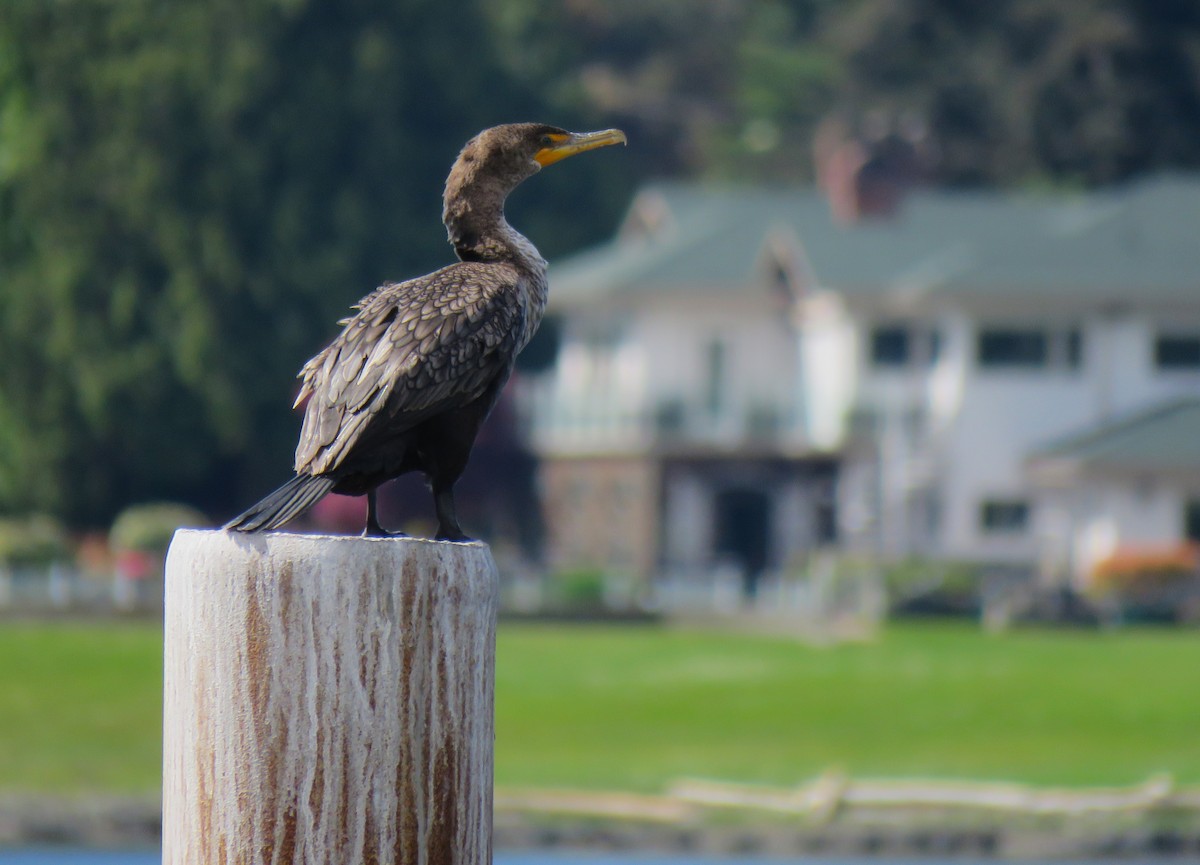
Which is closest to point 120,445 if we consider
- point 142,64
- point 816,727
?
point 142,64

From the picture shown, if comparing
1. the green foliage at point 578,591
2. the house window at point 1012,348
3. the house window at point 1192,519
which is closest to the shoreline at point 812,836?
the green foliage at point 578,591

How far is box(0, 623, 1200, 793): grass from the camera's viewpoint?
27.9 metres

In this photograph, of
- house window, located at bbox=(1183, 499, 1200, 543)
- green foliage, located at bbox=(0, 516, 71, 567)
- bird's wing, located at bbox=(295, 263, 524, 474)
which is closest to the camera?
bird's wing, located at bbox=(295, 263, 524, 474)

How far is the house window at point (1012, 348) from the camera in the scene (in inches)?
1914

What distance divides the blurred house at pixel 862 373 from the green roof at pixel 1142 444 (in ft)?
0.45

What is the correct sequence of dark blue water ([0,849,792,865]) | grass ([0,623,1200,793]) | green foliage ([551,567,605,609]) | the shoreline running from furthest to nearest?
green foliage ([551,567,605,609]), grass ([0,623,1200,793]), the shoreline, dark blue water ([0,849,792,865])

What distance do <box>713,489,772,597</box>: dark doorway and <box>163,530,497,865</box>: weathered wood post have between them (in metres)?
47.6

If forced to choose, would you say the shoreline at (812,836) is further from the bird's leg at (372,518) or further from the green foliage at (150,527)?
the bird's leg at (372,518)

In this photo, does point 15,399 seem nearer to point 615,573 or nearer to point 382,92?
point 382,92

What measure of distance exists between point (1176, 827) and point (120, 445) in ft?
106

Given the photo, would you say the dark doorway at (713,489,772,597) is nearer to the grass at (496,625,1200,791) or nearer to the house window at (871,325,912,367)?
the house window at (871,325,912,367)

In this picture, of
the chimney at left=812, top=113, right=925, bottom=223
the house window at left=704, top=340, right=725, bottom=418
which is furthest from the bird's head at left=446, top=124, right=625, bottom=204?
the chimney at left=812, top=113, right=925, bottom=223

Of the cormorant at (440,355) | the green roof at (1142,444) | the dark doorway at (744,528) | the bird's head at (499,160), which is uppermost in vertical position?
the bird's head at (499,160)

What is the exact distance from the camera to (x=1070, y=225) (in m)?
51.3
